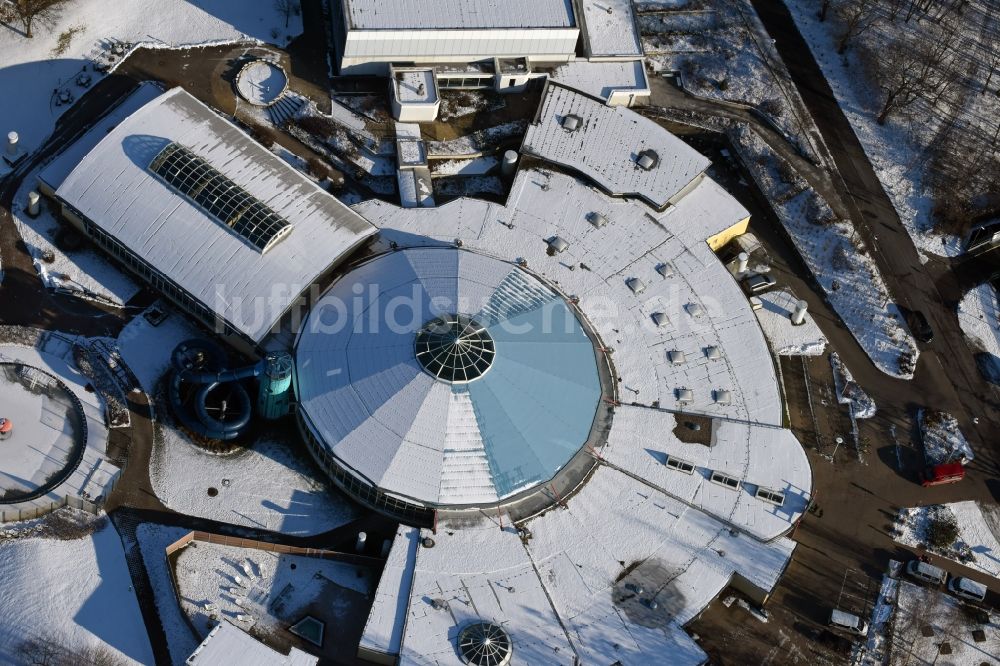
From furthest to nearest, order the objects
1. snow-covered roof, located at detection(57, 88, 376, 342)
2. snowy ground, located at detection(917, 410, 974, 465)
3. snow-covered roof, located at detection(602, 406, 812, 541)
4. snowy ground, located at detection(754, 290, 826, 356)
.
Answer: snowy ground, located at detection(754, 290, 826, 356) → snowy ground, located at detection(917, 410, 974, 465) → snow-covered roof, located at detection(57, 88, 376, 342) → snow-covered roof, located at detection(602, 406, 812, 541)

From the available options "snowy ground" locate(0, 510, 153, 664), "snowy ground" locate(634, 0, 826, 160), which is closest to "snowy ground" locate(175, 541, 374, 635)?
"snowy ground" locate(0, 510, 153, 664)

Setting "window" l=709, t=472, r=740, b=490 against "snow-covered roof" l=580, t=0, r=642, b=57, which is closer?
"window" l=709, t=472, r=740, b=490

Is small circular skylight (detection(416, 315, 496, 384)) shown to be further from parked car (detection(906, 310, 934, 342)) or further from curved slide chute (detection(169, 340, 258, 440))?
parked car (detection(906, 310, 934, 342))

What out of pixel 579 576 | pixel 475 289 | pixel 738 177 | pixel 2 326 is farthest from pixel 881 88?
pixel 2 326

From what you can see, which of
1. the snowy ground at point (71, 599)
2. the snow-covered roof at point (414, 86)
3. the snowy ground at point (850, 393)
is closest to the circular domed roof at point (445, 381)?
the snowy ground at point (71, 599)


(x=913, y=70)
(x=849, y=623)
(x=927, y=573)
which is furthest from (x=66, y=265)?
(x=913, y=70)

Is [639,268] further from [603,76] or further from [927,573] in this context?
[927,573]

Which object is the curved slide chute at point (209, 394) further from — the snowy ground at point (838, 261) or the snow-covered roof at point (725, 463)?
the snowy ground at point (838, 261)
